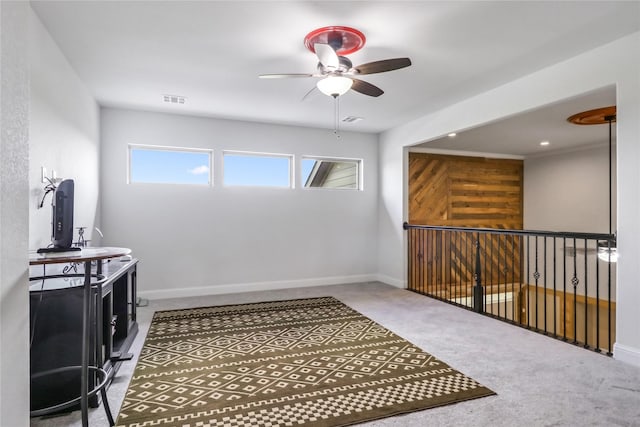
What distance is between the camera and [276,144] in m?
5.50

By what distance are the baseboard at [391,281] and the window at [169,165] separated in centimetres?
314

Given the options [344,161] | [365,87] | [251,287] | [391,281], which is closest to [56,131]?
[365,87]

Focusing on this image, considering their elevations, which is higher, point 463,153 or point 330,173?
point 463,153

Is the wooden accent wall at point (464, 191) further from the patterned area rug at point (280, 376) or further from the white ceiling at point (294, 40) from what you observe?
the patterned area rug at point (280, 376)

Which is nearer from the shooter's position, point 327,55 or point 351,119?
point 327,55

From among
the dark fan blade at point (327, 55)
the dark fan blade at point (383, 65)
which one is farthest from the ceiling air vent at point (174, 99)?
the dark fan blade at point (383, 65)

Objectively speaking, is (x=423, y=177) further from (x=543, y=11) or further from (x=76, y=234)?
(x=76, y=234)

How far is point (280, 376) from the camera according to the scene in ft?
8.34

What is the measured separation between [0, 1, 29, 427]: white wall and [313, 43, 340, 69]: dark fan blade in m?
1.69

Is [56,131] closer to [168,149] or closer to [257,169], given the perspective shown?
[168,149]

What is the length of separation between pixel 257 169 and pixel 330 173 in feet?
4.11

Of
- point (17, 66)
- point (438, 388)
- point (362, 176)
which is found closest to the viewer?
point (17, 66)

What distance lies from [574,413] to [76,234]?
4.28 metres

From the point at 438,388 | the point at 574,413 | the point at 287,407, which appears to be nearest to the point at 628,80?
the point at 574,413
